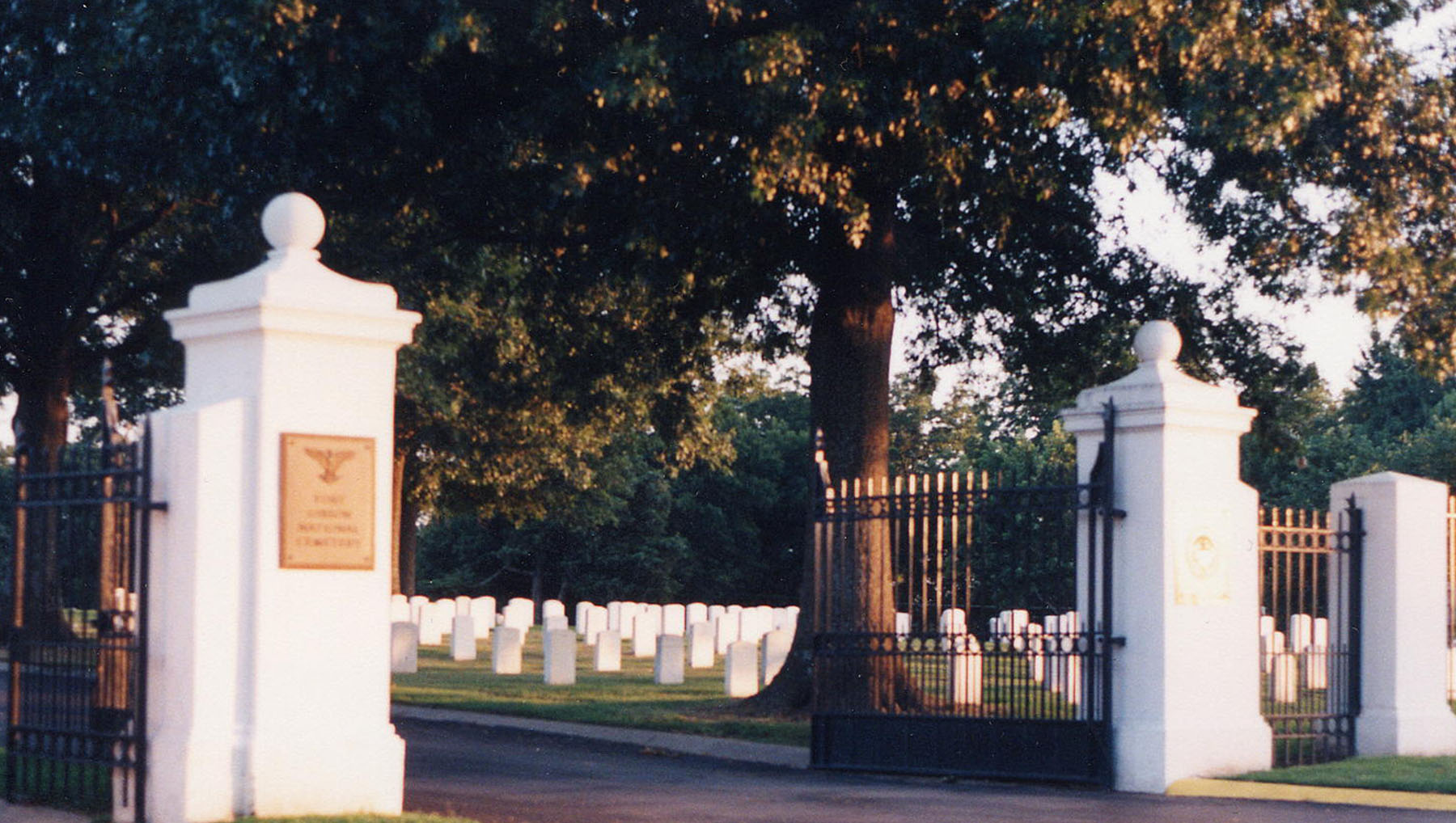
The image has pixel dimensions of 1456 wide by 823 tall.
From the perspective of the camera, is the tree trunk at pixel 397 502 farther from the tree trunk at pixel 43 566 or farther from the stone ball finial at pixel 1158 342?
the tree trunk at pixel 43 566

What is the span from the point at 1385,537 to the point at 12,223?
18199 millimetres

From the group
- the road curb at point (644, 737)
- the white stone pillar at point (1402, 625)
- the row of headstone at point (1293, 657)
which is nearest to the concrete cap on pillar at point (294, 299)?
the road curb at point (644, 737)

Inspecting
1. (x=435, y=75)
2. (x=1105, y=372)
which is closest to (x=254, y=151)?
(x=435, y=75)

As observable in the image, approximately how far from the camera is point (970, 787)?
40.1 ft

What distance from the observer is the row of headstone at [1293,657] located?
1355cm

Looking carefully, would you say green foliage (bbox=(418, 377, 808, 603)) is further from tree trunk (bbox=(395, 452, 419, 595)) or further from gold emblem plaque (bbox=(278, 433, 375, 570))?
gold emblem plaque (bbox=(278, 433, 375, 570))

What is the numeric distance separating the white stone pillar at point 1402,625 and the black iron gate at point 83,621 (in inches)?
374

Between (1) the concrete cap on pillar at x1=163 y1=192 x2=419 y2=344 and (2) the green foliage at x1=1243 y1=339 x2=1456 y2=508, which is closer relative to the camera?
(1) the concrete cap on pillar at x1=163 y1=192 x2=419 y2=344

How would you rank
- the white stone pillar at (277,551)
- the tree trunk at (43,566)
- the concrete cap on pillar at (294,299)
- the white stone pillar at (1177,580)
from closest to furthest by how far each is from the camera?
the white stone pillar at (277,551) → the concrete cap on pillar at (294,299) → the tree trunk at (43,566) → the white stone pillar at (1177,580)

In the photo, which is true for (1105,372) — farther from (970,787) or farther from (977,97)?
(970,787)

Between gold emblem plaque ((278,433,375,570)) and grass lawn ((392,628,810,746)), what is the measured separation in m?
6.96

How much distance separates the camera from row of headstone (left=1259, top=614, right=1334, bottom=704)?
13555 millimetres

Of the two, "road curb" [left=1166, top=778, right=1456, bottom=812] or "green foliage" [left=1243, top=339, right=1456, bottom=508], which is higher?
"green foliage" [left=1243, top=339, right=1456, bottom=508]

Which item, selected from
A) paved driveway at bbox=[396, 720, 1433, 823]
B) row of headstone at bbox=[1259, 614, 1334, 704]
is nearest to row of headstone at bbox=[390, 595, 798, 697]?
paved driveway at bbox=[396, 720, 1433, 823]
